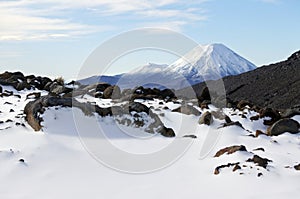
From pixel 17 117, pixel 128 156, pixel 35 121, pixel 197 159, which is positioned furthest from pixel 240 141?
pixel 17 117

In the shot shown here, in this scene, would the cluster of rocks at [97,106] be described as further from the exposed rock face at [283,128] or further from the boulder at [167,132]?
the exposed rock face at [283,128]


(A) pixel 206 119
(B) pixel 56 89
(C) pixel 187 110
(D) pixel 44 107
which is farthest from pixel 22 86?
(A) pixel 206 119

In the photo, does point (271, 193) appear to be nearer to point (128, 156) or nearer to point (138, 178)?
point (138, 178)

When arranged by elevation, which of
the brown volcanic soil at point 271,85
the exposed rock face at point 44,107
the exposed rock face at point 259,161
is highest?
the exposed rock face at point 44,107

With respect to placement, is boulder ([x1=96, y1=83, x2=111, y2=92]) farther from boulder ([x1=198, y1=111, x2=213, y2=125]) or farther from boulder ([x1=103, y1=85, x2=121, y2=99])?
boulder ([x1=198, y1=111, x2=213, y2=125])

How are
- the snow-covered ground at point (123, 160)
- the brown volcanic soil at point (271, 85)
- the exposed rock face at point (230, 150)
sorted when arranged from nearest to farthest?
the snow-covered ground at point (123, 160) → the exposed rock face at point (230, 150) → the brown volcanic soil at point (271, 85)

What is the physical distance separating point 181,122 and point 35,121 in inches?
167

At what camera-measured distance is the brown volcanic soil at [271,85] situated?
→ 31.4m

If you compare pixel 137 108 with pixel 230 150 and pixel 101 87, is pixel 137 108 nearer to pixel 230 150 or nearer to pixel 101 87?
pixel 230 150

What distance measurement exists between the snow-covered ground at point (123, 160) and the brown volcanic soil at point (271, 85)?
60.1 ft

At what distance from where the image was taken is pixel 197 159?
30.6 ft

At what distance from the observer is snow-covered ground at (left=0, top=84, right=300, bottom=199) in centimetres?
736

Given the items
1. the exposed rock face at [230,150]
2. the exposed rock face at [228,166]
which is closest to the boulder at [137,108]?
the exposed rock face at [230,150]

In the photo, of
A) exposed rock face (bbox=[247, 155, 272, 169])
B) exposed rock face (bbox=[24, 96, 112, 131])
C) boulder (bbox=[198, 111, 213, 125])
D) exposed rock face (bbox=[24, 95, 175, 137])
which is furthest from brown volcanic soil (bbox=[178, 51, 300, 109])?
exposed rock face (bbox=[247, 155, 272, 169])
